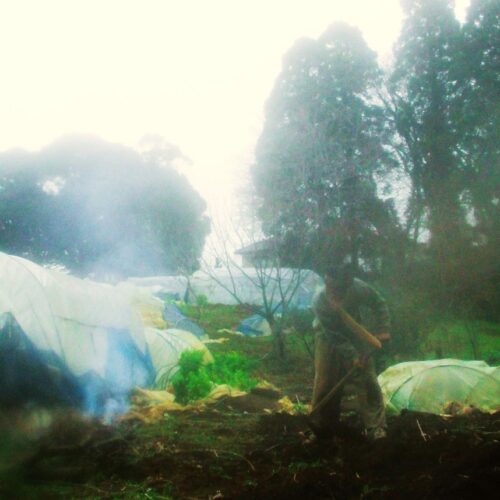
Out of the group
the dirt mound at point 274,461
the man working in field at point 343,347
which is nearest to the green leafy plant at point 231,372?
the dirt mound at point 274,461

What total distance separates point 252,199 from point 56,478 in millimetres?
8083

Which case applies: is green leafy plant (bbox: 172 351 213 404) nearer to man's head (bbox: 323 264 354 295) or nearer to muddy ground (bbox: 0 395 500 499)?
muddy ground (bbox: 0 395 500 499)

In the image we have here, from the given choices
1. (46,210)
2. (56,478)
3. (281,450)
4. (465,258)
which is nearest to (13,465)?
(56,478)

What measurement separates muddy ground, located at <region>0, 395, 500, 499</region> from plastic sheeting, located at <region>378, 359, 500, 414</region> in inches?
22.5

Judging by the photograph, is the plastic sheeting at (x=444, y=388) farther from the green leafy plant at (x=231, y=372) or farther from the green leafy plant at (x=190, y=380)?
the green leafy plant at (x=190, y=380)

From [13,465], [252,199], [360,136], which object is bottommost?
[13,465]

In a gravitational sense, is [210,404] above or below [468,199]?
below

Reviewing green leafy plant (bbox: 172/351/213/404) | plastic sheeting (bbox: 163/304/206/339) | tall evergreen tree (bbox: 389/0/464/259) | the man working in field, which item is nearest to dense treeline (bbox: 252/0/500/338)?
tall evergreen tree (bbox: 389/0/464/259)

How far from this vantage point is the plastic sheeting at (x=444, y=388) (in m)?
5.85

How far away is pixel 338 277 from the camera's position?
4.48 m

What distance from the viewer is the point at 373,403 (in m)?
4.41

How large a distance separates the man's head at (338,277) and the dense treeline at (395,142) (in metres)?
8.56

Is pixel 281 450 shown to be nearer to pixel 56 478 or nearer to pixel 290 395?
pixel 56 478

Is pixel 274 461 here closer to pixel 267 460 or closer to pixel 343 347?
pixel 267 460
